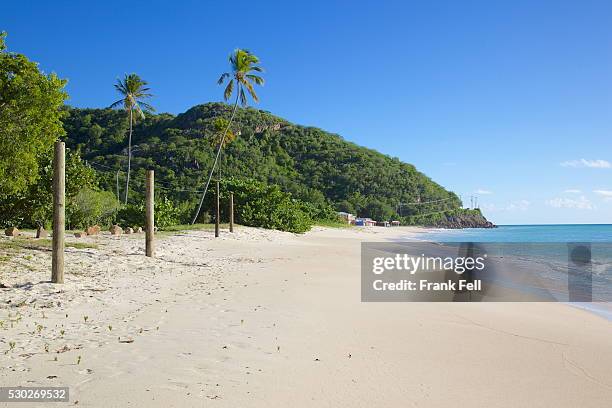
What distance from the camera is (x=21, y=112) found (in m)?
12.2

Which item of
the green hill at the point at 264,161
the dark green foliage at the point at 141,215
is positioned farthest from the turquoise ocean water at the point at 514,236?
the dark green foliage at the point at 141,215

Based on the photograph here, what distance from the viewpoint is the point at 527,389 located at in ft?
14.9

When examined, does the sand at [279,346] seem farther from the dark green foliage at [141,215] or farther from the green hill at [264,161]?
the green hill at [264,161]

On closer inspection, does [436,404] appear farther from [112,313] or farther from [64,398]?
[112,313]

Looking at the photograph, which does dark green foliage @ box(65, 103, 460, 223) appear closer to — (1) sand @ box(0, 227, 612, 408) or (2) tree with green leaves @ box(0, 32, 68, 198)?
(2) tree with green leaves @ box(0, 32, 68, 198)

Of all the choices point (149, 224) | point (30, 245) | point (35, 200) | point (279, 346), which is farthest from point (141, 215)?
point (279, 346)

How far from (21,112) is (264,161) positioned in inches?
2911

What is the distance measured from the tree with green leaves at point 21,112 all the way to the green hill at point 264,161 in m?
38.5

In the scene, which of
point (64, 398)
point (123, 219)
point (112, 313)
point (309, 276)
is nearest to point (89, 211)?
point (123, 219)

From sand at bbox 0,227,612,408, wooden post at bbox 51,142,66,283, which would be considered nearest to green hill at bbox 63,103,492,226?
→ wooden post at bbox 51,142,66,283

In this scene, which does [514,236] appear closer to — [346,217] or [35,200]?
[346,217]

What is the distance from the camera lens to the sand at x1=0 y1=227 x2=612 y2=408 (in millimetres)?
4223

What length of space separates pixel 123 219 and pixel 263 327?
23568 mm

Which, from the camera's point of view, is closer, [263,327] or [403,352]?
[403,352]
